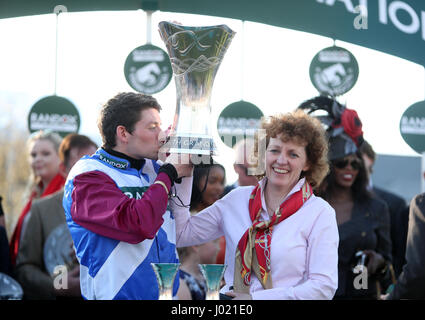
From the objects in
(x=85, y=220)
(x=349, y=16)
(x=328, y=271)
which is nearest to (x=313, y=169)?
(x=328, y=271)

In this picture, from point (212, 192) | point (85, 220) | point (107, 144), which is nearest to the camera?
point (85, 220)

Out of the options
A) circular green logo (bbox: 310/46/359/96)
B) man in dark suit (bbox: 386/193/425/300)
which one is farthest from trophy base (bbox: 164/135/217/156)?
circular green logo (bbox: 310/46/359/96)

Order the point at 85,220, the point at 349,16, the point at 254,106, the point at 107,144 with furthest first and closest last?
the point at 254,106
the point at 349,16
the point at 107,144
the point at 85,220

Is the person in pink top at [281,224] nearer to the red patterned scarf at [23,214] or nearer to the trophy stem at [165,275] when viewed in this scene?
the trophy stem at [165,275]

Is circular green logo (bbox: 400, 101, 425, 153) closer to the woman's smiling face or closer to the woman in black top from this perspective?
the woman in black top

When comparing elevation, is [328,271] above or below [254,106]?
below

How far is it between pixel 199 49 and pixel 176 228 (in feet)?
2.37

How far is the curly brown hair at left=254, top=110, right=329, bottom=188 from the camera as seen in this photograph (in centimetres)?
272

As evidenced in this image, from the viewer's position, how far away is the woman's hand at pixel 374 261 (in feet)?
13.2

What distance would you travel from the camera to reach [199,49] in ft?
7.91

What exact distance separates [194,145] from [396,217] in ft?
9.09

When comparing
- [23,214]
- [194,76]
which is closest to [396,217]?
[23,214]

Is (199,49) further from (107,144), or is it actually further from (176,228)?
(176,228)

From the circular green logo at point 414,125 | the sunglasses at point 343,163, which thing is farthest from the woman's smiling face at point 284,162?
the circular green logo at point 414,125
